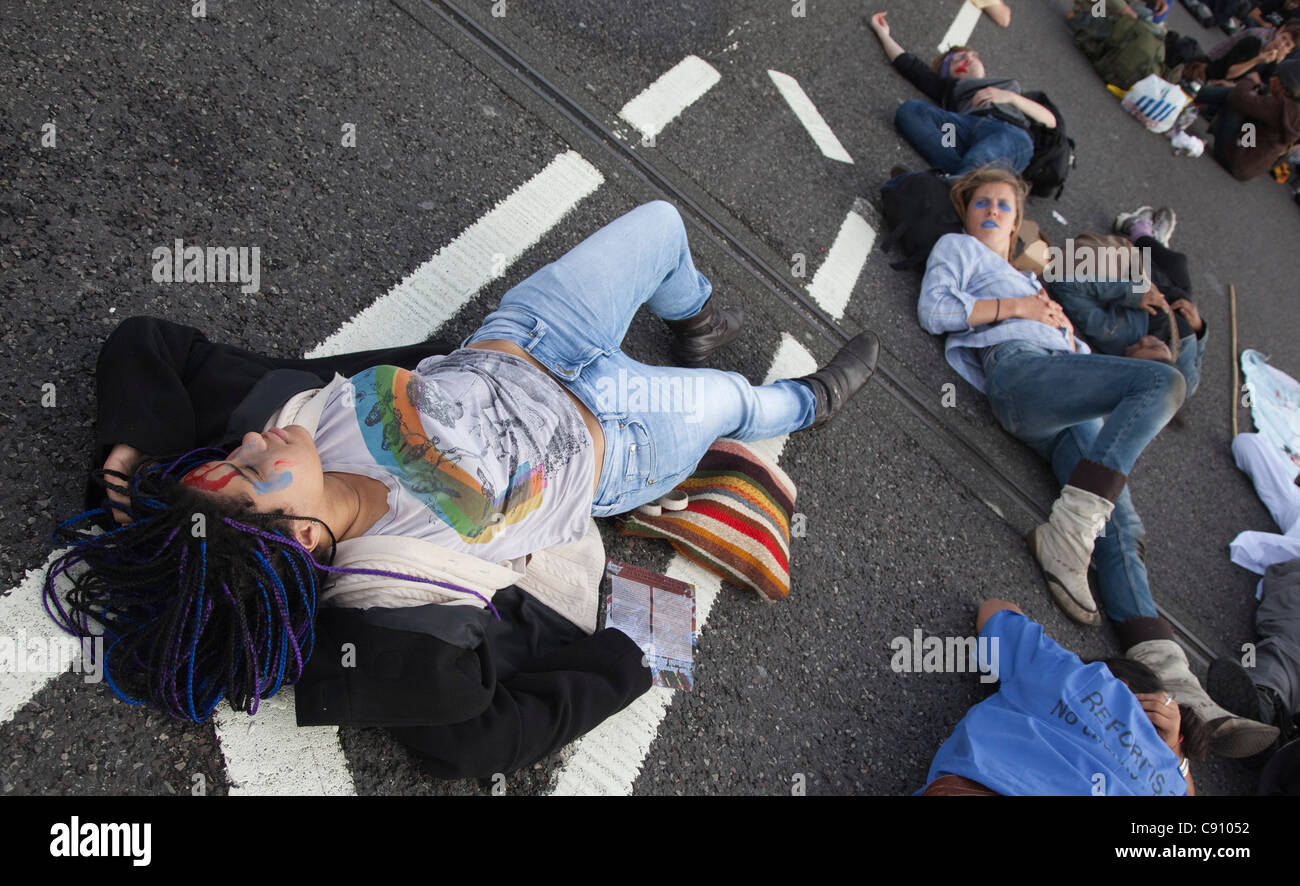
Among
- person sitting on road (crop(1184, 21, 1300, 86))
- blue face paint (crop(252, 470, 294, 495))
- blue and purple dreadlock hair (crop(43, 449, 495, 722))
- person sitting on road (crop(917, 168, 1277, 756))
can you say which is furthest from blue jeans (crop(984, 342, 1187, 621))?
person sitting on road (crop(1184, 21, 1300, 86))

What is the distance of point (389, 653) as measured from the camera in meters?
1.50

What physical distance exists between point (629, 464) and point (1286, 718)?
2.83m

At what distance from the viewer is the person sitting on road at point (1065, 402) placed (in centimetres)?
297

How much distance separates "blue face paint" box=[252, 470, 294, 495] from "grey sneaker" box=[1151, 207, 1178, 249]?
5641mm

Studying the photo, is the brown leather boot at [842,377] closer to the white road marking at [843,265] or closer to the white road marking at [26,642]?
the white road marking at [843,265]

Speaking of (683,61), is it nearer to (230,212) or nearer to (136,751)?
(230,212)

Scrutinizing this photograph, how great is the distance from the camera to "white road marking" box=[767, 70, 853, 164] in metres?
3.99

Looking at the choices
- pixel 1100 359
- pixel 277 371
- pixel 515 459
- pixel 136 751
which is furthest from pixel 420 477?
pixel 1100 359

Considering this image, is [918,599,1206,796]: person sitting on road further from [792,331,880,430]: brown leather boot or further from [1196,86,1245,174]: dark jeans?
[1196,86,1245,174]: dark jeans

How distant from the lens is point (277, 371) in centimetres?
175

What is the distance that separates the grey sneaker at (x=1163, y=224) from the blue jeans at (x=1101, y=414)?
246 cm

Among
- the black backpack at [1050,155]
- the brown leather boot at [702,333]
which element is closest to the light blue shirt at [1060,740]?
the brown leather boot at [702,333]

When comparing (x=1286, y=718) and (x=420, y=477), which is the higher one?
(x=420, y=477)

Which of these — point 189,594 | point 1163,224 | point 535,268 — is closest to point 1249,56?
point 1163,224
